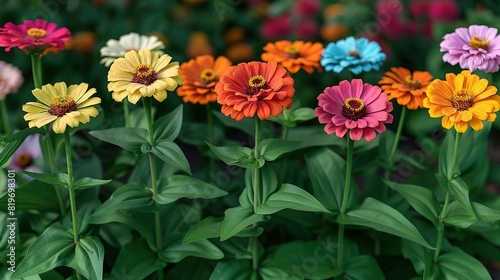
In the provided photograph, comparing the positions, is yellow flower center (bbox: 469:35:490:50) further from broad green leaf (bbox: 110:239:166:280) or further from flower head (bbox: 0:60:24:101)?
flower head (bbox: 0:60:24:101)

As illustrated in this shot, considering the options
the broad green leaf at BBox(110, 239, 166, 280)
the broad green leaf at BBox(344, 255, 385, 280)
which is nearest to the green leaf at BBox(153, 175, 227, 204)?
the broad green leaf at BBox(110, 239, 166, 280)

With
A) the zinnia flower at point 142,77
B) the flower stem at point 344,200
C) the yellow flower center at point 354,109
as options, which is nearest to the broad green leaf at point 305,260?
the flower stem at point 344,200

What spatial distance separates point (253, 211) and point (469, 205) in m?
0.44

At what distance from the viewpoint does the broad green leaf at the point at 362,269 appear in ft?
4.43

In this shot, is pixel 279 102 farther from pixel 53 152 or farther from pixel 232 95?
pixel 53 152

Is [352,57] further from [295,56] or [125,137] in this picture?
[125,137]

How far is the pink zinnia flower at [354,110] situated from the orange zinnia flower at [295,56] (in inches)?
8.8

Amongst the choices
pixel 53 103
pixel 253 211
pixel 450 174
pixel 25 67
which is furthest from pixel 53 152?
pixel 25 67

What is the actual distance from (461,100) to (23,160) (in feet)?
3.71

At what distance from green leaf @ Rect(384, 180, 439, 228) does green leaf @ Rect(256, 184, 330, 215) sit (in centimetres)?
23

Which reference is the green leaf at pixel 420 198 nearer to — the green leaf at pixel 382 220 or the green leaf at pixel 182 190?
the green leaf at pixel 382 220

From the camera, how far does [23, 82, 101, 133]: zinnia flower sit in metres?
1.11

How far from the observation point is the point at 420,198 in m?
1.34

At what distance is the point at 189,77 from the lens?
1.42m
